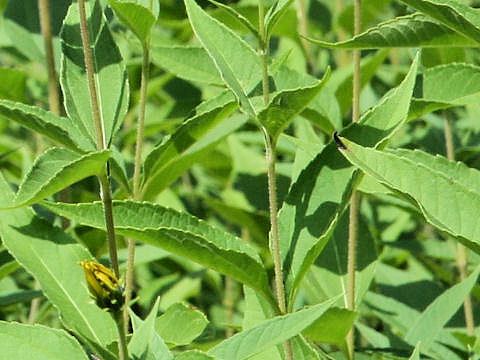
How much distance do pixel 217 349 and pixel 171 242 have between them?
0.13m

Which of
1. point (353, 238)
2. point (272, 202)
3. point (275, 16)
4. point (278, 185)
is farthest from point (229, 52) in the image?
point (278, 185)

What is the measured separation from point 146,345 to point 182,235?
153 mm

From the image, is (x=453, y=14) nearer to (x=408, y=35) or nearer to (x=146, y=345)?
(x=408, y=35)

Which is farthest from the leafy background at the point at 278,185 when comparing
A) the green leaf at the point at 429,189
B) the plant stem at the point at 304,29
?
the plant stem at the point at 304,29

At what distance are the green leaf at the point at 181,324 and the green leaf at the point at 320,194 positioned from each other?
158 mm

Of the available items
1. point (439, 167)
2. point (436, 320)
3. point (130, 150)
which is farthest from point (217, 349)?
point (130, 150)

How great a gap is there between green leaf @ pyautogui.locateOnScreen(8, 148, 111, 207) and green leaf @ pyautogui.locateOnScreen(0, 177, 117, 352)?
114 millimetres

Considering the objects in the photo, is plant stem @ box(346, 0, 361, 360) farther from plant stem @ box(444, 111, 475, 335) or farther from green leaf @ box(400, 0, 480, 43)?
plant stem @ box(444, 111, 475, 335)

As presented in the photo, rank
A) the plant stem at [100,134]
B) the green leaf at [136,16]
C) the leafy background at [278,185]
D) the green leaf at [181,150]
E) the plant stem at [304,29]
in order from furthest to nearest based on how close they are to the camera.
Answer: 1. the plant stem at [304,29]
2. the green leaf at [181,150]
3. the green leaf at [136,16]
4. the plant stem at [100,134]
5. the leafy background at [278,185]

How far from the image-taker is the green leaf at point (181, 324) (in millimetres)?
1216

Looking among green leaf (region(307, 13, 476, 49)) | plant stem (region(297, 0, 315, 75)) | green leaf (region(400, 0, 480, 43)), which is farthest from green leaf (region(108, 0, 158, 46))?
plant stem (region(297, 0, 315, 75))

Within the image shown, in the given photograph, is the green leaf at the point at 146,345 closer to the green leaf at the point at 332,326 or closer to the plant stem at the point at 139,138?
the green leaf at the point at 332,326

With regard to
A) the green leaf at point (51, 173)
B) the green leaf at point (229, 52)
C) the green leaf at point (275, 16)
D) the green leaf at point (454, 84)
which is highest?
the green leaf at point (275, 16)

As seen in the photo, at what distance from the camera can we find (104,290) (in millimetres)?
845
